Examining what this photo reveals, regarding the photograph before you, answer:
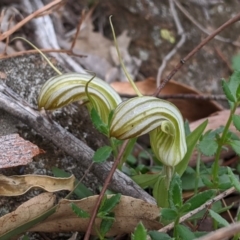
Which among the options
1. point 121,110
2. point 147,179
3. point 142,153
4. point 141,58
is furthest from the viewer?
point 141,58

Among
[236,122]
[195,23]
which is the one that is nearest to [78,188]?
[236,122]

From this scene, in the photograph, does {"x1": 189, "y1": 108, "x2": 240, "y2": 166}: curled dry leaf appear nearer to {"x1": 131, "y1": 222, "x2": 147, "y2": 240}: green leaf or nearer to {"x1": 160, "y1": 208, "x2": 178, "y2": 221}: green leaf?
{"x1": 160, "y1": 208, "x2": 178, "y2": 221}: green leaf

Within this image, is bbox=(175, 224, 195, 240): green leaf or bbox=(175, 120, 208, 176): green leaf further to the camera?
bbox=(175, 120, 208, 176): green leaf

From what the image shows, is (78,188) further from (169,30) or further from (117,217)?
(169,30)

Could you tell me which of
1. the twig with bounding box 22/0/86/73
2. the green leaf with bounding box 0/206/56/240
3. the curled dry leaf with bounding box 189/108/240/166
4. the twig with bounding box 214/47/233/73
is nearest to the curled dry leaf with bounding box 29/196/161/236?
the green leaf with bounding box 0/206/56/240

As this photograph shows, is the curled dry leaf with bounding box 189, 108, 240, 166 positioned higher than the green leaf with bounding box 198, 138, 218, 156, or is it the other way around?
the green leaf with bounding box 198, 138, 218, 156

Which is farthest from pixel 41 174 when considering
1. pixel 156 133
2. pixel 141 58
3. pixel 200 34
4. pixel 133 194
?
pixel 200 34

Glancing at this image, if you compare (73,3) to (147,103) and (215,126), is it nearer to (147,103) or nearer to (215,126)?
(215,126)
